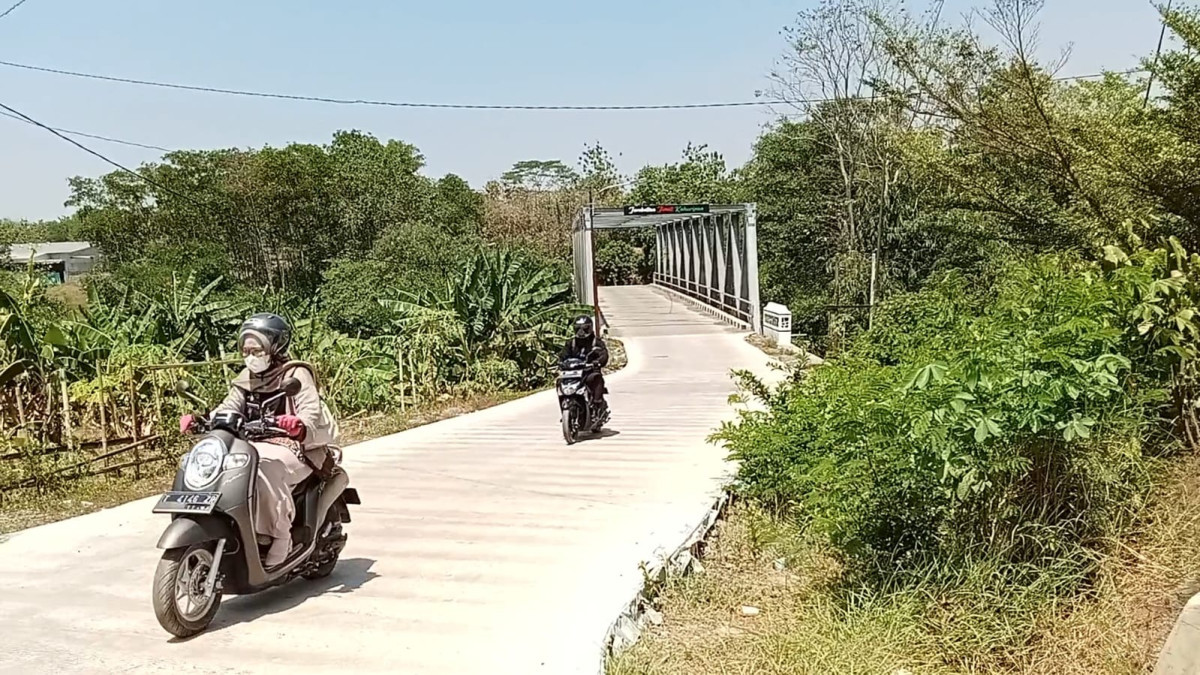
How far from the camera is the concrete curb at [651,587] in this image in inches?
161

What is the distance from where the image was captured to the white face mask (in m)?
4.66

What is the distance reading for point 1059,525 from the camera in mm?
4047

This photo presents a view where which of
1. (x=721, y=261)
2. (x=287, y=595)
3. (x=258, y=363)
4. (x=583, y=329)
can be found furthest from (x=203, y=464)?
(x=721, y=261)

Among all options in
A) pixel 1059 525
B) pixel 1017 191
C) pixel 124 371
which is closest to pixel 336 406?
pixel 124 371

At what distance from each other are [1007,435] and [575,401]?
228 inches

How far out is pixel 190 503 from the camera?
161 inches

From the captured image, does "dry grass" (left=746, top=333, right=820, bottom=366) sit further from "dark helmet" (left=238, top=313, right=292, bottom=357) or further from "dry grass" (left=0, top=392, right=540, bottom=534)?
"dark helmet" (left=238, top=313, right=292, bottom=357)

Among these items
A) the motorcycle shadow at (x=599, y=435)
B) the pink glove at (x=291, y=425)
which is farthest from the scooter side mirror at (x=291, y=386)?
the motorcycle shadow at (x=599, y=435)

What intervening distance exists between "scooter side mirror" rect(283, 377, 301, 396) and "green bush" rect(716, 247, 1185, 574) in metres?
2.38

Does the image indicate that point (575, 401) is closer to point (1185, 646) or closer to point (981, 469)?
point (981, 469)

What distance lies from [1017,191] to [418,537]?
819 centimetres

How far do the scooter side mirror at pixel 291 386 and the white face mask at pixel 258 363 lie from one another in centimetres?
13

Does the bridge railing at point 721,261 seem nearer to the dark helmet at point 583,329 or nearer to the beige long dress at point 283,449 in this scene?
the dark helmet at point 583,329

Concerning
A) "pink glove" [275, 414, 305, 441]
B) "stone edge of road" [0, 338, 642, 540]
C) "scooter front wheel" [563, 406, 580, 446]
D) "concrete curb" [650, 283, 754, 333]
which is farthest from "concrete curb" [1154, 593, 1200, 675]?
"concrete curb" [650, 283, 754, 333]
